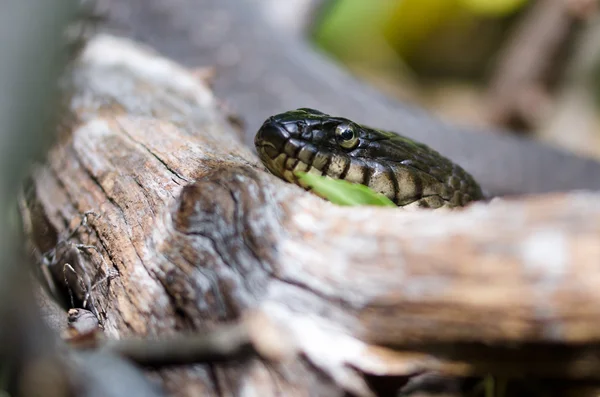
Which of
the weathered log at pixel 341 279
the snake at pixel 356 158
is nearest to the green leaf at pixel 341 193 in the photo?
the weathered log at pixel 341 279

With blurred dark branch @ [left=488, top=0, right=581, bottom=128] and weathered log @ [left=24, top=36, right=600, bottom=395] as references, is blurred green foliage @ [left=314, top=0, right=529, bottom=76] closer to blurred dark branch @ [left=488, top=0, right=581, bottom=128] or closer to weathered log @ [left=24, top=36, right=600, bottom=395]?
blurred dark branch @ [left=488, top=0, right=581, bottom=128]

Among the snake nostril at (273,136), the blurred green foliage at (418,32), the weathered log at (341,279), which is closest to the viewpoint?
the weathered log at (341,279)

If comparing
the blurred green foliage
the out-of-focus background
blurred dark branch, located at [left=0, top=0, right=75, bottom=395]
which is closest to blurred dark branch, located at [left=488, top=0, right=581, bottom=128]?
the out-of-focus background

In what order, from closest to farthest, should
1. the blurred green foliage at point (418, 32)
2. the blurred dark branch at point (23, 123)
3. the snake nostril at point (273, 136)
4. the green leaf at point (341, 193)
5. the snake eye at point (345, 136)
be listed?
the blurred dark branch at point (23, 123), the green leaf at point (341, 193), the snake nostril at point (273, 136), the snake eye at point (345, 136), the blurred green foliage at point (418, 32)

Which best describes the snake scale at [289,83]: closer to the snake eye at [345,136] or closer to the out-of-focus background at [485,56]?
the out-of-focus background at [485,56]

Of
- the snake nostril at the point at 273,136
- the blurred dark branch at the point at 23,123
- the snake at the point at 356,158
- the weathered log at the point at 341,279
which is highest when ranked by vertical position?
the snake at the point at 356,158

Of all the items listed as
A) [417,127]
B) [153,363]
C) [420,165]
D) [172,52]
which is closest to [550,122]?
[417,127]
